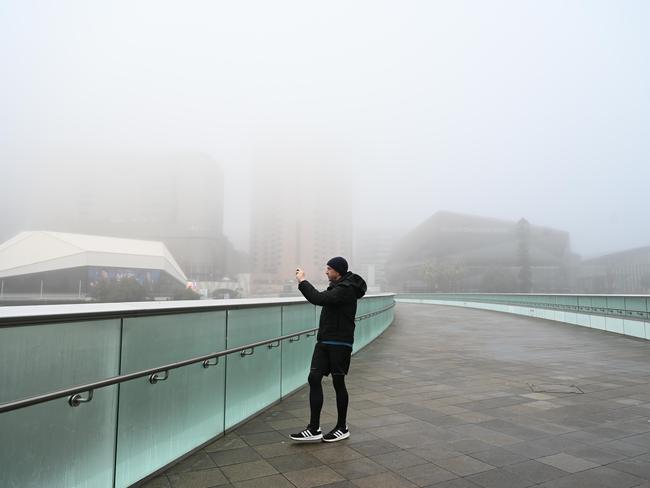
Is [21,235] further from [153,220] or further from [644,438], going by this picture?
[644,438]

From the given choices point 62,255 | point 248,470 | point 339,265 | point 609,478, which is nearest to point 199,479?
point 248,470

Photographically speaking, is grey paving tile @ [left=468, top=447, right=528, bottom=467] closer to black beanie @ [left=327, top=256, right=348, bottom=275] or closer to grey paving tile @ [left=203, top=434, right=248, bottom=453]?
black beanie @ [left=327, top=256, right=348, bottom=275]

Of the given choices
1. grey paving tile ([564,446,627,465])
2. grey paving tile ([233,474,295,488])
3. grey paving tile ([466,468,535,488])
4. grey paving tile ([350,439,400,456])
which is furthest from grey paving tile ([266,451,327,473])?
grey paving tile ([564,446,627,465])

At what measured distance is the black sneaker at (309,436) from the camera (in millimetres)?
4617

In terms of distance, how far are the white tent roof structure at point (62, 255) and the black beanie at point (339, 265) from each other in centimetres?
11504

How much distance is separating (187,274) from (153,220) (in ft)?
124

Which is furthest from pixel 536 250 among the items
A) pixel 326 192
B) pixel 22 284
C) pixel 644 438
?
pixel 644 438

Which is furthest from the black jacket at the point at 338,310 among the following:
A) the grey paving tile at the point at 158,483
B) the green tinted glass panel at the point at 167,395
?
the grey paving tile at the point at 158,483

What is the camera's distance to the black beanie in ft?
15.9

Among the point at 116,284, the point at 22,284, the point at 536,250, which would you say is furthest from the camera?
the point at 536,250

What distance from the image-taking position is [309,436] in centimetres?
463

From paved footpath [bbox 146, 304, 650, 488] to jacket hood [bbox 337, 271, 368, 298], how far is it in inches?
57.3

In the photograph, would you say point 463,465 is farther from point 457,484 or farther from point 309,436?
point 309,436

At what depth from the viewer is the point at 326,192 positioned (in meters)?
194
